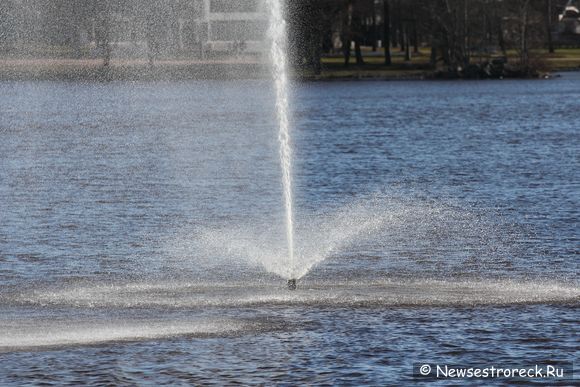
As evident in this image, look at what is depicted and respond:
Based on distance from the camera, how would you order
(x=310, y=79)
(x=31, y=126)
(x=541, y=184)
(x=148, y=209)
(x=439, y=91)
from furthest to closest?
1. (x=310, y=79)
2. (x=439, y=91)
3. (x=31, y=126)
4. (x=541, y=184)
5. (x=148, y=209)

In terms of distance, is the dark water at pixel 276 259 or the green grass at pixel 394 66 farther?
the green grass at pixel 394 66

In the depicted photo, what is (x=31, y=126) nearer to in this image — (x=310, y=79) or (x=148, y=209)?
(x=148, y=209)

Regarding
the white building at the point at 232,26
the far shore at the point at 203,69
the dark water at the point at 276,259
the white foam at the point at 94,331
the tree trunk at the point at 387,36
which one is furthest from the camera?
the tree trunk at the point at 387,36

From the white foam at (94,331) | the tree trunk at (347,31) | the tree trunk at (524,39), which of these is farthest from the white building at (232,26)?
the white foam at (94,331)

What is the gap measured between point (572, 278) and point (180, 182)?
19.6 metres

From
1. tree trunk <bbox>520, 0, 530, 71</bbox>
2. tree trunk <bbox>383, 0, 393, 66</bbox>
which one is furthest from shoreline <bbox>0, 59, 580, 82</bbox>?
tree trunk <bbox>520, 0, 530, 71</bbox>

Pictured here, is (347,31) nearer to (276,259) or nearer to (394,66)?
(394,66)

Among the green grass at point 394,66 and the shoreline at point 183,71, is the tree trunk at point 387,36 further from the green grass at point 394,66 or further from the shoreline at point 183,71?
the shoreline at point 183,71

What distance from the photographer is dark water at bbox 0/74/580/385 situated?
1823 centimetres

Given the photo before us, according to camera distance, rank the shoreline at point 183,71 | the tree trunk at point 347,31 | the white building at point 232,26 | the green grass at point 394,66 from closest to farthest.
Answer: the white building at point 232,26, the tree trunk at point 347,31, the green grass at point 394,66, the shoreline at point 183,71

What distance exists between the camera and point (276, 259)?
2594 centimetres

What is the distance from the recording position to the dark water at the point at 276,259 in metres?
18.2

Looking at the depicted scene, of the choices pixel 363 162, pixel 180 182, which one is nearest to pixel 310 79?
pixel 363 162

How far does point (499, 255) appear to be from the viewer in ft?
86.3
